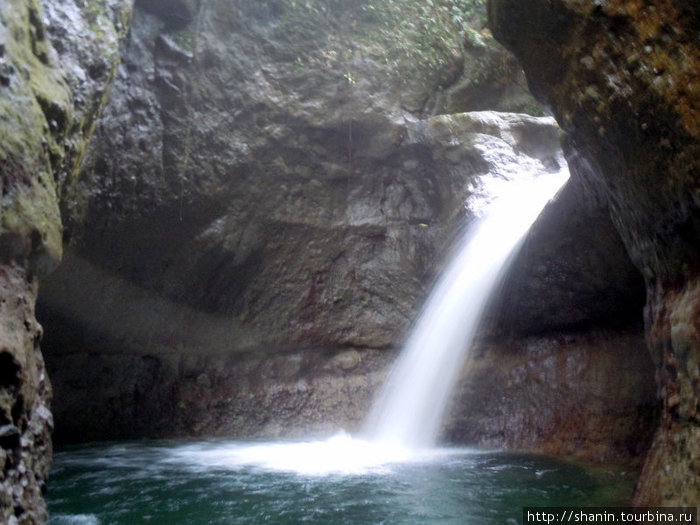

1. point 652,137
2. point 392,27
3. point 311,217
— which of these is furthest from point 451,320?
point 392,27

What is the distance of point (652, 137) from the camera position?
352 centimetres

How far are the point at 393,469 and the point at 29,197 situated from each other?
143 inches

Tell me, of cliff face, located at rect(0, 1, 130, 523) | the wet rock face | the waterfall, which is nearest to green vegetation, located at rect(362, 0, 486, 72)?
the waterfall

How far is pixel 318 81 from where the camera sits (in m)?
8.17

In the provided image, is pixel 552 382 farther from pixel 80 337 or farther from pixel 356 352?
pixel 80 337

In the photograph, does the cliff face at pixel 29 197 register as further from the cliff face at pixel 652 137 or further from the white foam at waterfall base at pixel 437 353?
the cliff face at pixel 652 137

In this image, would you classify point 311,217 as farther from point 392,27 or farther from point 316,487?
point 316,487

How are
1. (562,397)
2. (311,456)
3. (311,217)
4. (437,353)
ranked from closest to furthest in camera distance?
(311,456), (562,397), (437,353), (311,217)

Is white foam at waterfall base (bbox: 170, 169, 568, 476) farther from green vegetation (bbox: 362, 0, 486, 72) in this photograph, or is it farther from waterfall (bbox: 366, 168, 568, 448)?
green vegetation (bbox: 362, 0, 486, 72)

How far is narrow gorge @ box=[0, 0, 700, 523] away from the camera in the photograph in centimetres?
417

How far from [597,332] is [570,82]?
3.11 m

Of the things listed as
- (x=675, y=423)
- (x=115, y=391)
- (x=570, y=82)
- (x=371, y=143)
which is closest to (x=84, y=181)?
(x=115, y=391)

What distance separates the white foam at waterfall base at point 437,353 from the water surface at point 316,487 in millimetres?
92

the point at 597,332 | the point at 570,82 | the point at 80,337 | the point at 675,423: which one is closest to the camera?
the point at 675,423
